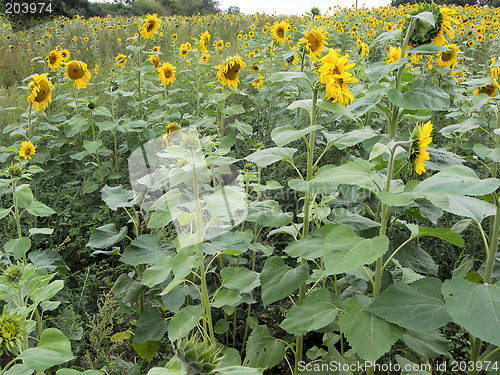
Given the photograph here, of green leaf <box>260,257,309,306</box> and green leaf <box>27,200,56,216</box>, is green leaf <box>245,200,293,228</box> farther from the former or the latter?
green leaf <box>27,200,56,216</box>

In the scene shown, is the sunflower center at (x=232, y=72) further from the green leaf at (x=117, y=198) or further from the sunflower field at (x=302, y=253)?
the green leaf at (x=117, y=198)

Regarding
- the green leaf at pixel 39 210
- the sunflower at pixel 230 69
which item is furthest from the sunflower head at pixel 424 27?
the green leaf at pixel 39 210

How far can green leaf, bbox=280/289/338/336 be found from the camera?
48.8 inches

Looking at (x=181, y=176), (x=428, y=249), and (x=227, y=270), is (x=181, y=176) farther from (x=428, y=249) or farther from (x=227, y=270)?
(x=428, y=249)

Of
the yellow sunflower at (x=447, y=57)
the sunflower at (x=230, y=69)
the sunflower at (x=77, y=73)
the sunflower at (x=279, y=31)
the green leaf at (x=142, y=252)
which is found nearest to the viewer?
the green leaf at (x=142, y=252)

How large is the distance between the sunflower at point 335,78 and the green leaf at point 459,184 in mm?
542

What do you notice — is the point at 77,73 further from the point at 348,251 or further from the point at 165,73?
the point at 348,251

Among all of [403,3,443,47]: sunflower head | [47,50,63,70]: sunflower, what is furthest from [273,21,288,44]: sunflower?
[403,3,443,47]: sunflower head

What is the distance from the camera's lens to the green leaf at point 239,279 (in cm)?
149

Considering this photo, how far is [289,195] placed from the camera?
3.09 m

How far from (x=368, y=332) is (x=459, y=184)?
1.60 feet

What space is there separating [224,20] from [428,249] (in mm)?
13392

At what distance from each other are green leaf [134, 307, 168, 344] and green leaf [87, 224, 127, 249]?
39 centimetres

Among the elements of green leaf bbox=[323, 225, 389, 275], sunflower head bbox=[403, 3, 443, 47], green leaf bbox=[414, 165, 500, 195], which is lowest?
green leaf bbox=[323, 225, 389, 275]
